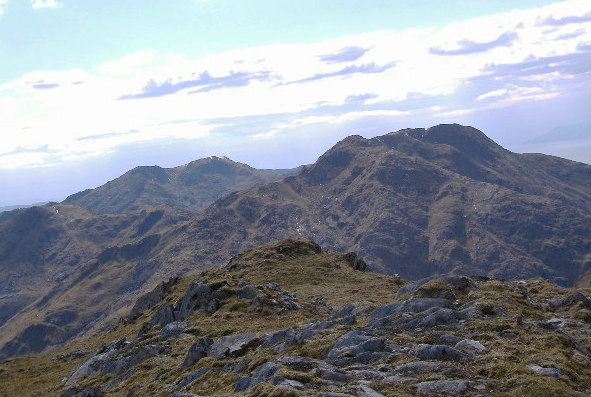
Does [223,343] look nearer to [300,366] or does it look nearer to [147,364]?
[147,364]

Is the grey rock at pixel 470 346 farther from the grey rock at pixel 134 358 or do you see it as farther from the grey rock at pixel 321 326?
the grey rock at pixel 134 358

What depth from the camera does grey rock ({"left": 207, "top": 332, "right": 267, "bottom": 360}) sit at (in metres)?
37.0

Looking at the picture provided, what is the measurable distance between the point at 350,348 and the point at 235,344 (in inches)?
531

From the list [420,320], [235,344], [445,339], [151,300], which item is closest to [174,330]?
[235,344]

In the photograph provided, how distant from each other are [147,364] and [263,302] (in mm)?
15482

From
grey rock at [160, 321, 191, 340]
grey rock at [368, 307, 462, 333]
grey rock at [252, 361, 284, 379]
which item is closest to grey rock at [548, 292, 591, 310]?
grey rock at [368, 307, 462, 333]

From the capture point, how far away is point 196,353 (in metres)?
37.8

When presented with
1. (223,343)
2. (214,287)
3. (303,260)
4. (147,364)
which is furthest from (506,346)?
(303,260)

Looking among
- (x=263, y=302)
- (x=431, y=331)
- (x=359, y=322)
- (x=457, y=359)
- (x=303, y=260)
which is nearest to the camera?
(x=457, y=359)

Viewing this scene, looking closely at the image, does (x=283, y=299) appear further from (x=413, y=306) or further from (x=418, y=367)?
(x=418, y=367)

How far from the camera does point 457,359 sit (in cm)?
2595

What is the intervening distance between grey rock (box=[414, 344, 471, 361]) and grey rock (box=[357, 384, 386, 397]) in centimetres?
499

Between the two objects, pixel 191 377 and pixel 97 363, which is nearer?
pixel 191 377

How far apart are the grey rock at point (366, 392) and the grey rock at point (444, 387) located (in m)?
2.00
